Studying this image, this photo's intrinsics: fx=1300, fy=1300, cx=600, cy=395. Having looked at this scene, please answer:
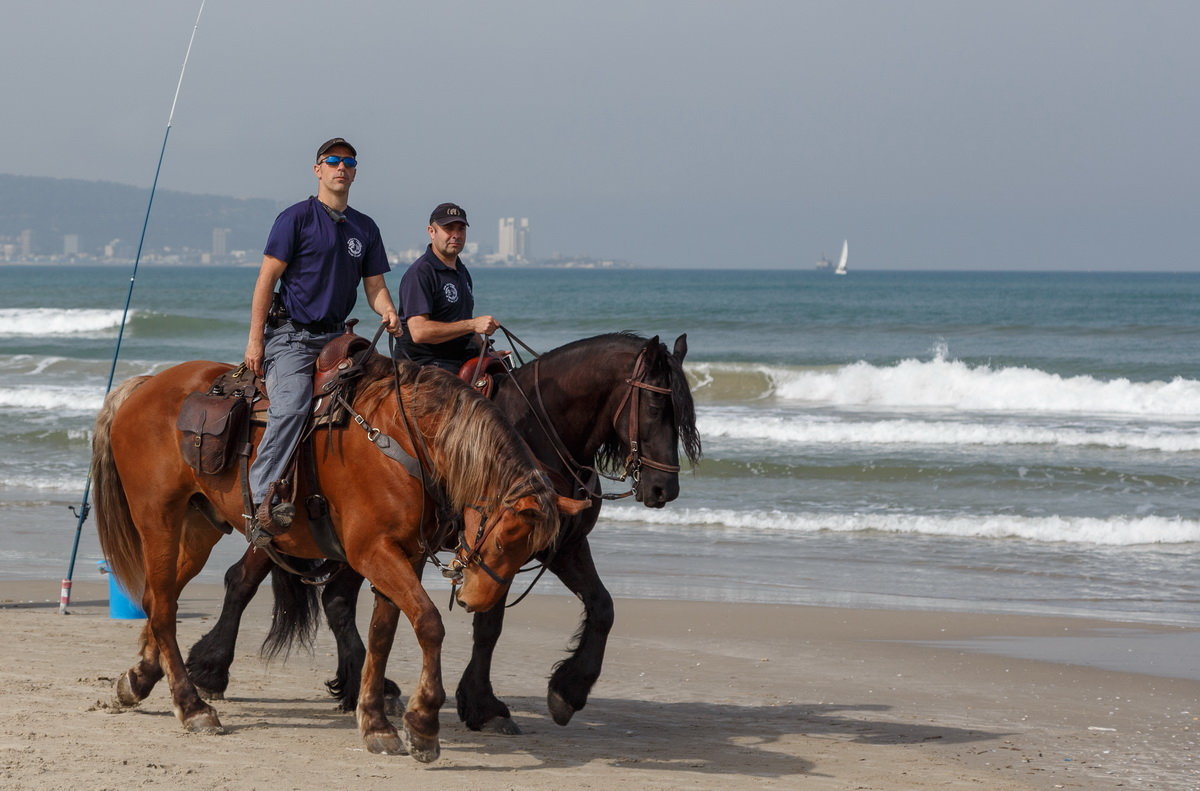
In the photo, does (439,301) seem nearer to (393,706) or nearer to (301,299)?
(301,299)

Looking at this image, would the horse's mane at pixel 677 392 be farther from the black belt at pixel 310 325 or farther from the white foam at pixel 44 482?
the white foam at pixel 44 482

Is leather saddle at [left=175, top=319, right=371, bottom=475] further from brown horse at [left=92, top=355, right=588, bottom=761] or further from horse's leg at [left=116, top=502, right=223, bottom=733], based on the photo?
horse's leg at [left=116, top=502, right=223, bottom=733]

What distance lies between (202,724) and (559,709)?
147 centimetres

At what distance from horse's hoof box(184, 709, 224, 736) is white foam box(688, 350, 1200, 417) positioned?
1937 centimetres

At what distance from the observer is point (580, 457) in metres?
5.72

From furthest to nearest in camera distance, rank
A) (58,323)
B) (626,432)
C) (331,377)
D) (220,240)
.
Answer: (220,240) → (58,323) → (626,432) → (331,377)

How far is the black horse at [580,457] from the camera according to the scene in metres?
5.39

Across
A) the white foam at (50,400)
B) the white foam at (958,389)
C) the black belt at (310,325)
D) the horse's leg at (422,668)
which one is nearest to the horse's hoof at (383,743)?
the horse's leg at (422,668)

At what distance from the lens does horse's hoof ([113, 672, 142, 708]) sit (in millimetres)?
5539

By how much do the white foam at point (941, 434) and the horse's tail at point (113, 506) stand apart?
12947mm

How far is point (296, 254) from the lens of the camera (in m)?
5.26

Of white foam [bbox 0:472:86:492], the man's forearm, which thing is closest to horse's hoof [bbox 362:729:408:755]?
the man's forearm

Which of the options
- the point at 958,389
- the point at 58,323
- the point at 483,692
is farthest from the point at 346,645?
the point at 58,323

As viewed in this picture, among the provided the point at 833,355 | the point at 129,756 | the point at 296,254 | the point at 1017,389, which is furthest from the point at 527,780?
the point at 833,355
